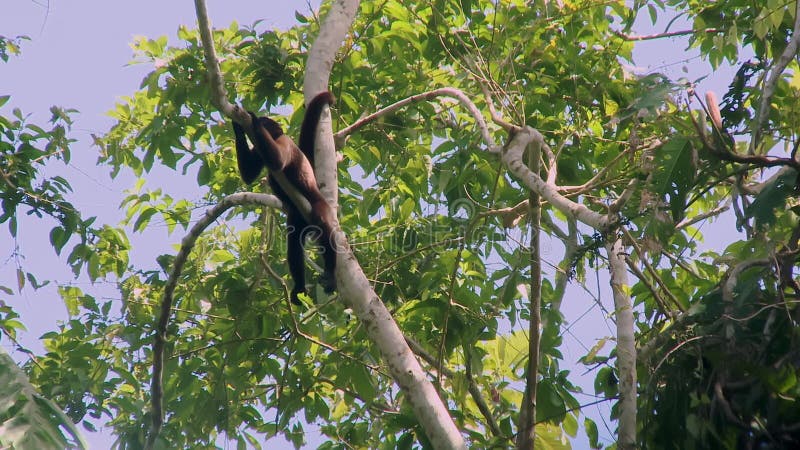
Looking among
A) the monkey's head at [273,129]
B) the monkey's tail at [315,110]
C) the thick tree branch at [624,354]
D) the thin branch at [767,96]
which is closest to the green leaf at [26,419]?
the thick tree branch at [624,354]

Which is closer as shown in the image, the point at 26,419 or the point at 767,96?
the point at 26,419

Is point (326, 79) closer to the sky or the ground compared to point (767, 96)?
closer to the sky

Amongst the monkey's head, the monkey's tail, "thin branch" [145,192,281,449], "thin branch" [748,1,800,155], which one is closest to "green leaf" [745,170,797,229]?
"thin branch" [748,1,800,155]

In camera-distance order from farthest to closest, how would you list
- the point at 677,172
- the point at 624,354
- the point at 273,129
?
1. the point at 273,129
2. the point at 624,354
3. the point at 677,172

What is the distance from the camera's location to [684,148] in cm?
304

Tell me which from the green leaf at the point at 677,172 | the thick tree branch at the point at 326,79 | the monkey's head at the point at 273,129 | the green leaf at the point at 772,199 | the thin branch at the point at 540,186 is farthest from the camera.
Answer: the monkey's head at the point at 273,129

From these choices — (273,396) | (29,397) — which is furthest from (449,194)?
(29,397)

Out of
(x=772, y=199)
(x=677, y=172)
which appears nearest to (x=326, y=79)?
(x=677, y=172)

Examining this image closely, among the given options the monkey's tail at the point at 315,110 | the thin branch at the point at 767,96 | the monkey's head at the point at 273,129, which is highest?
the monkey's head at the point at 273,129

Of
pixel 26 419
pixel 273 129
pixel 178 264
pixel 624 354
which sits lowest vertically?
pixel 26 419

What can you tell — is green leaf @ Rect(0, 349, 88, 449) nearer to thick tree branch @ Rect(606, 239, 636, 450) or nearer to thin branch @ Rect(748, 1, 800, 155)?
thick tree branch @ Rect(606, 239, 636, 450)

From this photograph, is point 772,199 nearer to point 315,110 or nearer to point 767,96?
point 767,96

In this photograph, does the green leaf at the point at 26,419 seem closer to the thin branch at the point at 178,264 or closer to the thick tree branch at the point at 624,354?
the thin branch at the point at 178,264

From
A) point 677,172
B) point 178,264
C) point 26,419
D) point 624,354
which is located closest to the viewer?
point 26,419
